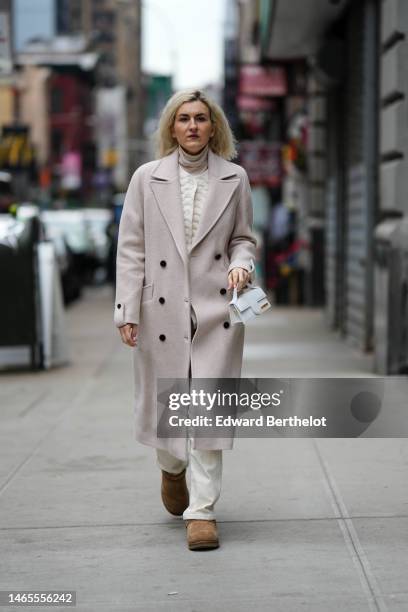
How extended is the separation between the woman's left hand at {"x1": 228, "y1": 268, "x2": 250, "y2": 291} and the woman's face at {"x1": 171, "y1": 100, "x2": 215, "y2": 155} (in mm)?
608

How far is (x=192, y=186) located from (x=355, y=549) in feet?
5.67

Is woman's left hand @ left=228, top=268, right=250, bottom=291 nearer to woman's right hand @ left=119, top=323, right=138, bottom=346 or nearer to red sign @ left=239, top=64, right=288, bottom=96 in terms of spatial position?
woman's right hand @ left=119, top=323, right=138, bottom=346

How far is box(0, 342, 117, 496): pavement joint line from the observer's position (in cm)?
739

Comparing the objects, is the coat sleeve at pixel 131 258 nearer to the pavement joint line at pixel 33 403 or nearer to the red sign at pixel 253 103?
the pavement joint line at pixel 33 403

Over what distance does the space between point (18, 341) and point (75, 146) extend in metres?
85.2

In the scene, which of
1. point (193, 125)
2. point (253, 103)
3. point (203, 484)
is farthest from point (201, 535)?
point (253, 103)

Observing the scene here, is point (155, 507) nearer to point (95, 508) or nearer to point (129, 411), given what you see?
point (95, 508)

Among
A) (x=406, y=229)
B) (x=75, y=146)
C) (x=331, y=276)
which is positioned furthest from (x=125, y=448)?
(x=75, y=146)

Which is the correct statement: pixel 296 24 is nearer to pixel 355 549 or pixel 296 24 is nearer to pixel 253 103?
pixel 355 549

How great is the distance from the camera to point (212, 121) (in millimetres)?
5941

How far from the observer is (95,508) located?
6547mm

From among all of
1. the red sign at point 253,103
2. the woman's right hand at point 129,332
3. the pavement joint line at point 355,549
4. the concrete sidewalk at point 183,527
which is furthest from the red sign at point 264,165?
the woman's right hand at point 129,332

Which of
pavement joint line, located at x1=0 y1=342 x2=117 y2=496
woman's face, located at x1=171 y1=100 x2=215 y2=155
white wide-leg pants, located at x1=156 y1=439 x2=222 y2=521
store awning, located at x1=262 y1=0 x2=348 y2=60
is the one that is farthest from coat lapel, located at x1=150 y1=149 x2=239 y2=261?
store awning, located at x1=262 y1=0 x2=348 y2=60

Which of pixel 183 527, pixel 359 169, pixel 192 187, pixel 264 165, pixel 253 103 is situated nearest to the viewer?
pixel 192 187
